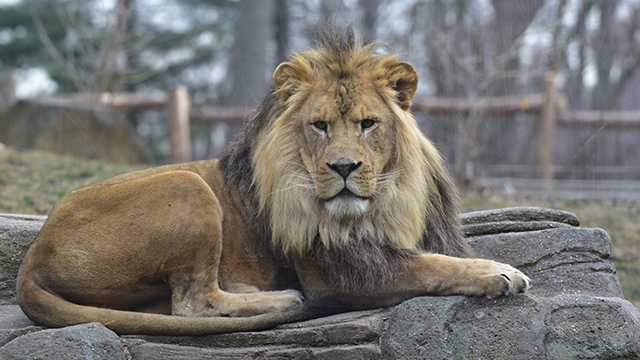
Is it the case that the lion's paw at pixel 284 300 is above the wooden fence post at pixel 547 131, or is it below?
above

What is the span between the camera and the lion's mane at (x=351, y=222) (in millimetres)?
4617

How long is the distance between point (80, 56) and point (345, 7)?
518 centimetres

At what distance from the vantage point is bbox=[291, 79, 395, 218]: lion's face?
4473 millimetres

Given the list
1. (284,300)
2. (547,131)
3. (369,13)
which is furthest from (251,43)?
(284,300)

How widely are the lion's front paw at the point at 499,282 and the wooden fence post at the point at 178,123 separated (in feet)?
26.9

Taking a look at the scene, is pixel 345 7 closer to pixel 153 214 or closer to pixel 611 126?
pixel 611 126

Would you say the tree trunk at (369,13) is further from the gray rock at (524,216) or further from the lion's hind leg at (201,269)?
the lion's hind leg at (201,269)

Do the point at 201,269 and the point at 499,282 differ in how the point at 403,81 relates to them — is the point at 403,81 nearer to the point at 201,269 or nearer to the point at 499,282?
the point at 499,282

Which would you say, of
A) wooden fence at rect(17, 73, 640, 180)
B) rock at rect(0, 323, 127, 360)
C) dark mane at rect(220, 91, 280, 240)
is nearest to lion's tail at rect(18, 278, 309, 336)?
rock at rect(0, 323, 127, 360)

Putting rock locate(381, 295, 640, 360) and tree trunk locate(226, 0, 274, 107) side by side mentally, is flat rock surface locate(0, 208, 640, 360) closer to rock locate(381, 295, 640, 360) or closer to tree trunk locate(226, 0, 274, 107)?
rock locate(381, 295, 640, 360)

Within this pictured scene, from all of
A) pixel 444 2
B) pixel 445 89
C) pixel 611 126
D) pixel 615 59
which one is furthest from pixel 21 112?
pixel 615 59

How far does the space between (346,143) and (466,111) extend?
749 centimetres

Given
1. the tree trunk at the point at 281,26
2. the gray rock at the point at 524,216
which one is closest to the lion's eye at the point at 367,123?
the gray rock at the point at 524,216

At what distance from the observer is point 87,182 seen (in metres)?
9.60
